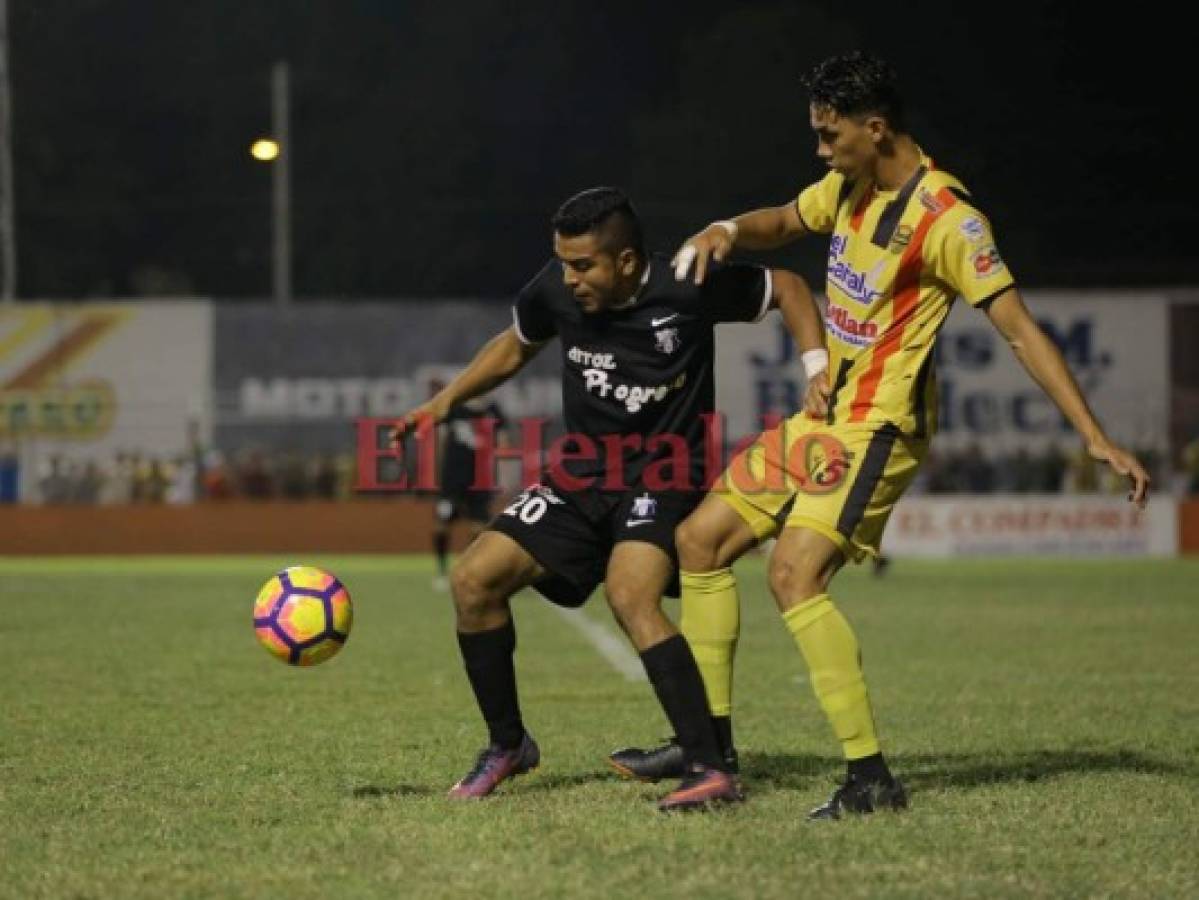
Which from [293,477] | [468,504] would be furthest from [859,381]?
[293,477]

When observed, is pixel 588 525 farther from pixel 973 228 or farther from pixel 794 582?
pixel 973 228

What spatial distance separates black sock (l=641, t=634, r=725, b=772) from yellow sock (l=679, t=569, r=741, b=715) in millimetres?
227

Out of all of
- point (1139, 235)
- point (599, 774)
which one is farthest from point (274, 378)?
point (599, 774)

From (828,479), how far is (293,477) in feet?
86.7

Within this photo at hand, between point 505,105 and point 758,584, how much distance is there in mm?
25708

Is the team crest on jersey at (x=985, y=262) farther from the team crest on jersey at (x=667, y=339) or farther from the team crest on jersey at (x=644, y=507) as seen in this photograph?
the team crest on jersey at (x=644, y=507)

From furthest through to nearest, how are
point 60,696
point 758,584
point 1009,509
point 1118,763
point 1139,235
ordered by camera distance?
point 1139,235 → point 1009,509 → point 758,584 → point 60,696 → point 1118,763

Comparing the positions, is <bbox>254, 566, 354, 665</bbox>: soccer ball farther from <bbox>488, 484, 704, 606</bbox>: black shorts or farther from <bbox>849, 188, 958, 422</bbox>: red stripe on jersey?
<bbox>849, 188, 958, 422</bbox>: red stripe on jersey

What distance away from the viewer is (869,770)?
6543mm

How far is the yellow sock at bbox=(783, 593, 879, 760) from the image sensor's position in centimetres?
658

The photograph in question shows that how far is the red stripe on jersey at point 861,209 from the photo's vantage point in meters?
6.81

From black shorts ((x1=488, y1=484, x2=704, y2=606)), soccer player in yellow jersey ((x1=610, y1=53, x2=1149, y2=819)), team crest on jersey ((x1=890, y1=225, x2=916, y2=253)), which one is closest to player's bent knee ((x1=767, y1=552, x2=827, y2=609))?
soccer player in yellow jersey ((x1=610, y1=53, x2=1149, y2=819))

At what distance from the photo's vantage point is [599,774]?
7535 mm

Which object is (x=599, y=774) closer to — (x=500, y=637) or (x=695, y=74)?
(x=500, y=637)
